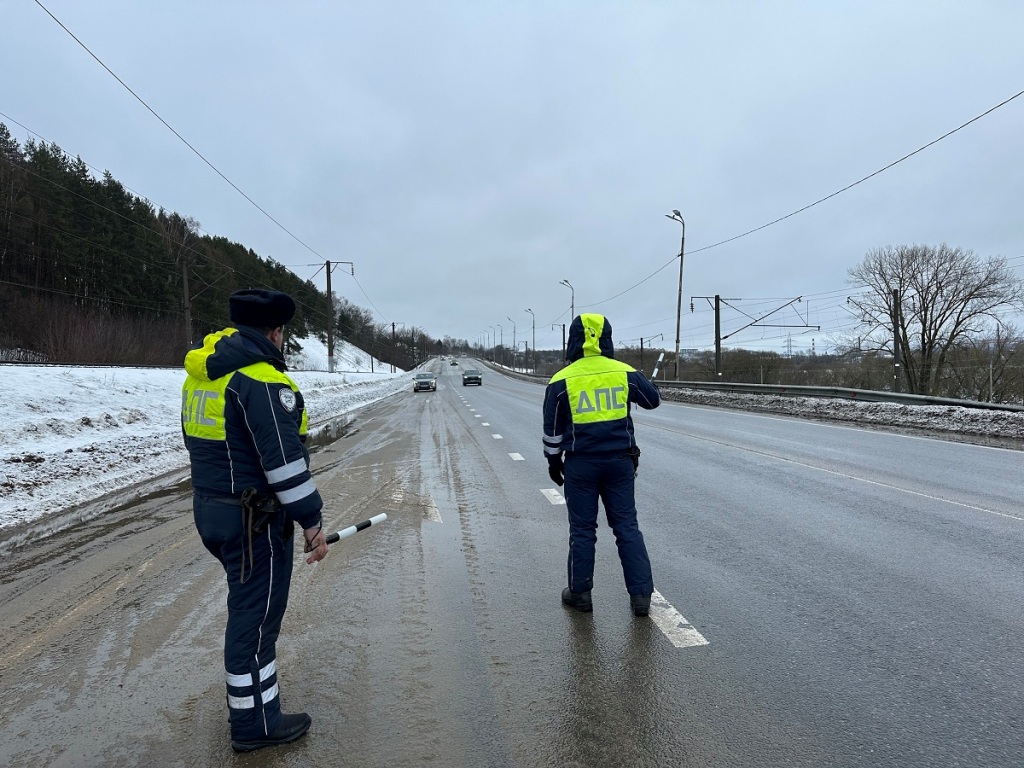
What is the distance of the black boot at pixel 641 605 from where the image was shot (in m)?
3.83

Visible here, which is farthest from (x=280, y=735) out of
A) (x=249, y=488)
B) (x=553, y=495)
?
(x=553, y=495)

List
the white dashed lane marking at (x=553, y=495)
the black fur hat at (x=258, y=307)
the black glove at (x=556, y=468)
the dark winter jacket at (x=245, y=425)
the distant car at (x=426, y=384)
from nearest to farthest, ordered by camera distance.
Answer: the dark winter jacket at (x=245, y=425)
the black fur hat at (x=258, y=307)
the black glove at (x=556, y=468)
the white dashed lane marking at (x=553, y=495)
the distant car at (x=426, y=384)

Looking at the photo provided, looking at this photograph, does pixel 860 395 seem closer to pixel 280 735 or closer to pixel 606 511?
pixel 606 511

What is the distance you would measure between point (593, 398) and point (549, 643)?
1.55m

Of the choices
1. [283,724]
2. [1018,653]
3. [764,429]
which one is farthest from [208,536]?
[764,429]

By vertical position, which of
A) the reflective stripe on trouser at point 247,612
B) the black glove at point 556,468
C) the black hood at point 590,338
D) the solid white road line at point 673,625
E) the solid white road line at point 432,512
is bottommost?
the solid white road line at point 432,512

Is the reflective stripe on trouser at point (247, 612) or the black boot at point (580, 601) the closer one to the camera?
the reflective stripe on trouser at point (247, 612)

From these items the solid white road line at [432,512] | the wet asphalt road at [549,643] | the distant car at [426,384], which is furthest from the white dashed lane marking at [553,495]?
the distant car at [426,384]

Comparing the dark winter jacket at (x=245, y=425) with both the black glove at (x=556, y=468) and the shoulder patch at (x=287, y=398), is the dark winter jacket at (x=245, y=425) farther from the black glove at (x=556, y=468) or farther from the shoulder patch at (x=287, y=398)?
the black glove at (x=556, y=468)

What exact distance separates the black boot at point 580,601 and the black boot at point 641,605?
0.98 ft

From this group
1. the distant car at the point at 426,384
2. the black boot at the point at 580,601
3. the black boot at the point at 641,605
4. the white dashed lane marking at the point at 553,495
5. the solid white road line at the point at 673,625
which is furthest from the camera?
the distant car at the point at 426,384

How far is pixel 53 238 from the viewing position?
1480 inches

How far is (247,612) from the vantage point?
8.77ft

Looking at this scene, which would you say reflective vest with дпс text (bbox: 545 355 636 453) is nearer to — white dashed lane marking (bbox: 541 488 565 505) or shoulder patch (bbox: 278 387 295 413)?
shoulder patch (bbox: 278 387 295 413)
